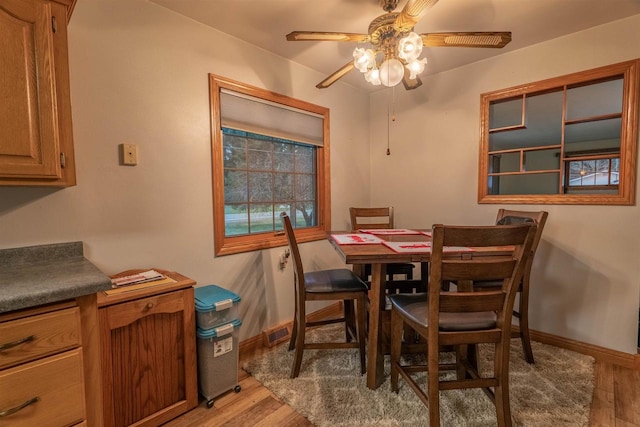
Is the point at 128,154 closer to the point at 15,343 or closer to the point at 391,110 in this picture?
the point at 15,343

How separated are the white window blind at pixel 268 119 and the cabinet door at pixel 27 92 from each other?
37.7 inches

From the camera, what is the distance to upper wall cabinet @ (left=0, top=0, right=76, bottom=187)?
1112 millimetres

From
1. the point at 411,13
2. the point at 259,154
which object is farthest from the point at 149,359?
the point at 411,13

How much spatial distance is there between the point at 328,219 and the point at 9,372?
87.5 inches

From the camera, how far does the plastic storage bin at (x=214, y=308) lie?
1.60m

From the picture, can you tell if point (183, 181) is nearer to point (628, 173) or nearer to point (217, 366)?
point (217, 366)

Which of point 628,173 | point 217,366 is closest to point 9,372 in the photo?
point 217,366

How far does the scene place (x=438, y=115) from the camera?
108 inches

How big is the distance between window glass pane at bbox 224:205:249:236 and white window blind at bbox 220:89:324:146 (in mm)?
589

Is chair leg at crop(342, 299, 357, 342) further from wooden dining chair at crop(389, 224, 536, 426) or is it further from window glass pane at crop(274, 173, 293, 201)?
window glass pane at crop(274, 173, 293, 201)

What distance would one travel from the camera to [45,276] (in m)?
1.14

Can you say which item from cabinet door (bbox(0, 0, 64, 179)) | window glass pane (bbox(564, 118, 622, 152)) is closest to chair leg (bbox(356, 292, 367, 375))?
cabinet door (bbox(0, 0, 64, 179))

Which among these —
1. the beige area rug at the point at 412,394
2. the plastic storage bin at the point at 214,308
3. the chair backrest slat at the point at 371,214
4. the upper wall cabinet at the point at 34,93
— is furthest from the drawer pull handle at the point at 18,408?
the chair backrest slat at the point at 371,214

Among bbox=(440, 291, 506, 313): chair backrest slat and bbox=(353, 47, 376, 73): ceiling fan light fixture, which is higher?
bbox=(353, 47, 376, 73): ceiling fan light fixture
